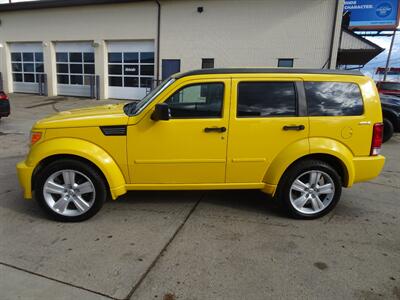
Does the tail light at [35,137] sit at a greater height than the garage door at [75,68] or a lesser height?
lesser

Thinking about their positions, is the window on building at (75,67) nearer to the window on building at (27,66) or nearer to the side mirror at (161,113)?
the window on building at (27,66)

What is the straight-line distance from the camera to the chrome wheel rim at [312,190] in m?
3.86

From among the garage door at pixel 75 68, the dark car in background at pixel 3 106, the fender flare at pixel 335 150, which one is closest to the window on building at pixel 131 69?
the garage door at pixel 75 68

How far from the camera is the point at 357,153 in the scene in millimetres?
3844

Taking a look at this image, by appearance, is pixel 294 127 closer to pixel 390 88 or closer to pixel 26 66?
pixel 390 88

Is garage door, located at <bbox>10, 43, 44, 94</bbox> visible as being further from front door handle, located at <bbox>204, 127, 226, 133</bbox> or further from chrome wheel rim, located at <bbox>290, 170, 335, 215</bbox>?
chrome wheel rim, located at <bbox>290, 170, 335, 215</bbox>

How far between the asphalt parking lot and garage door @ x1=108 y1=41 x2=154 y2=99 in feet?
44.6

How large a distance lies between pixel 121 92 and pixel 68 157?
15208 millimetres

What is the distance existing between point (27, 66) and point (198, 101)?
67.0ft

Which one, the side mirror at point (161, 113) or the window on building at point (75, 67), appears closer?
the side mirror at point (161, 113)

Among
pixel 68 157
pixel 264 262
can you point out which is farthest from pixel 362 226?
pixel 68 157

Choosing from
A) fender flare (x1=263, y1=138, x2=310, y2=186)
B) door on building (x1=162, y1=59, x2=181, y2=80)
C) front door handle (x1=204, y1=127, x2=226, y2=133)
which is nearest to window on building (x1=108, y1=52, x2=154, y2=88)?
door on building (x1=162, y1=59, x2=181, y2=80)

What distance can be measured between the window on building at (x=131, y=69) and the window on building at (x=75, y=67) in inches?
53.1

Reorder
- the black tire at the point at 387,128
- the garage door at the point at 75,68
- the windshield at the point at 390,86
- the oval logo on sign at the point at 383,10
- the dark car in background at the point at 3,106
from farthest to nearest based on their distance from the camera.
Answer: the oval logo on sign at the point at 383,10
the garage door at the point at 75,68
the windshield at the point at 390,86
the dark car in background at the point at 3,106
the black tire at the point at 387,128
